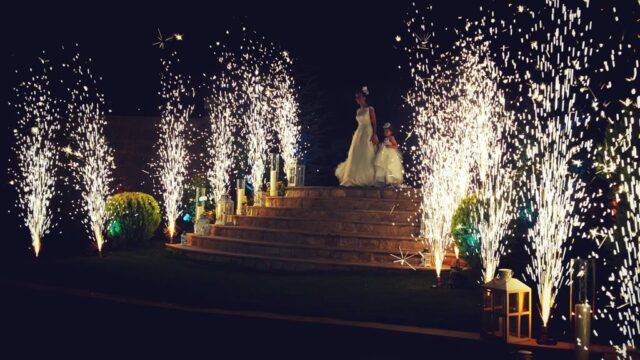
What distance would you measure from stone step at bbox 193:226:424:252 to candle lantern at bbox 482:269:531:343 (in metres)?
6.16

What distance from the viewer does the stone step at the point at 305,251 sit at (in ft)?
46.5

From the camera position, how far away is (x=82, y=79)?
68.2ft

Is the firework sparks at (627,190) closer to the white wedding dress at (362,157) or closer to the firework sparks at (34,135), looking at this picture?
the white wedding dress at (362,157)

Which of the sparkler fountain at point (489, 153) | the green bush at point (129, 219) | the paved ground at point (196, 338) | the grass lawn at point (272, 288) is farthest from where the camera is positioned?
the green bush at point (129, 219)

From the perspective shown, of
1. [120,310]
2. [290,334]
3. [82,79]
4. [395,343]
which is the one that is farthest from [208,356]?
[82,79]

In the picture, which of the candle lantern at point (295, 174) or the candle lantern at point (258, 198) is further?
the candle lantern at point (295, 174)

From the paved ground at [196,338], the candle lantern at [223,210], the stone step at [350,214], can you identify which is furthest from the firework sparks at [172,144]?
the paved ground at [196,338]

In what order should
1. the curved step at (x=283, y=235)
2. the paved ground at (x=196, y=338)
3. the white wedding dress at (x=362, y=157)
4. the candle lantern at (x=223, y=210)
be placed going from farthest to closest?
1. the white wedding dress at (x=362, y=157)
2. the candle lantern at (x=223, y=210)
3. the curved step at (x=283, y=235)
4. the paved ground at (x=196, y=338)

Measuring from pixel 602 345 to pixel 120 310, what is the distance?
6.08 m

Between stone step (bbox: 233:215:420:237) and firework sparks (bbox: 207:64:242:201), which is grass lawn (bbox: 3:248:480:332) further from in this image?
firework sparks (bbox: 207:64:242:201)

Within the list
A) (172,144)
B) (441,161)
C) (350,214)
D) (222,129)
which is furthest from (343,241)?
(172,144)

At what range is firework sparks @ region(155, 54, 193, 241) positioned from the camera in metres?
19.0

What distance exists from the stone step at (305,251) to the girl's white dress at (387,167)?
11.1ft

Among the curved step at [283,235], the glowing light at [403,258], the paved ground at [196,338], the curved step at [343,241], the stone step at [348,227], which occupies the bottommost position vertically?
the paved ground at [196,338]
